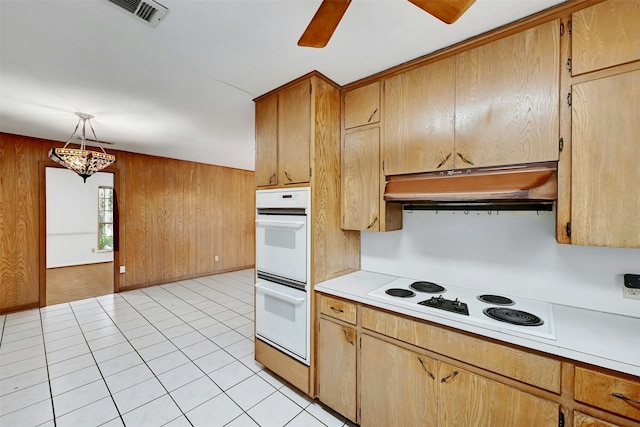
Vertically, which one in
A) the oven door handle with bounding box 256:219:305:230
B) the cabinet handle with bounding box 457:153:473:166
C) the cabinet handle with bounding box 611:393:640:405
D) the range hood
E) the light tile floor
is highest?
the cabinet handle with bounding box 457:153:473:166

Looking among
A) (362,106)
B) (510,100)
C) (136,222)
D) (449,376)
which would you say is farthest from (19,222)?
(510,100)

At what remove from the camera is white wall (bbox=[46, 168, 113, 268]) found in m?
6.50

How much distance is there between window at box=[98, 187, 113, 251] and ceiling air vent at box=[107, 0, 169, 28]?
7.65 metres

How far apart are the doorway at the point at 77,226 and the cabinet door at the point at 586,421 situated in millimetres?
7303

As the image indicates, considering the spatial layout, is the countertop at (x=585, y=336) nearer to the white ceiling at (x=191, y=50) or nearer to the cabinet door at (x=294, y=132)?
the cabinet door at (x=294, y=132)

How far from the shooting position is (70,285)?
16.6 feet

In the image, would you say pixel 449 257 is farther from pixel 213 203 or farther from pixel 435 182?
pixel 213 203

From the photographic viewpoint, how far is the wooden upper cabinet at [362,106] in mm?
1999

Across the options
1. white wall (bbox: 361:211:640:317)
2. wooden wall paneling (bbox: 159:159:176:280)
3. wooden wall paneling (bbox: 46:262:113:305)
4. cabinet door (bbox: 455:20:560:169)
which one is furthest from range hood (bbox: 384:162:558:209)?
wooden wall paneling (bbox: 46:262:113:305)

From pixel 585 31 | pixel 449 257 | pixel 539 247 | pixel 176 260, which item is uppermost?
Answer: pixel 585 31

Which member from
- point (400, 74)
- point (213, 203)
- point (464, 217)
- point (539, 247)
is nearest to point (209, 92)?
point (400, 74)

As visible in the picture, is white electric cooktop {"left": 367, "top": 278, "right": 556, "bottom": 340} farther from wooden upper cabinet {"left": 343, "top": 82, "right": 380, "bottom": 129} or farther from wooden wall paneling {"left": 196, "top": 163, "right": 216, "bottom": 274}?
wooden wall paneling {"left": 196, "top": 163, "right": 216, "bottom": 274}

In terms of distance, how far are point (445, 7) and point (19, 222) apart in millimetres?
5491

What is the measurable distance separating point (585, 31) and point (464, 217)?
1144 millimetres
